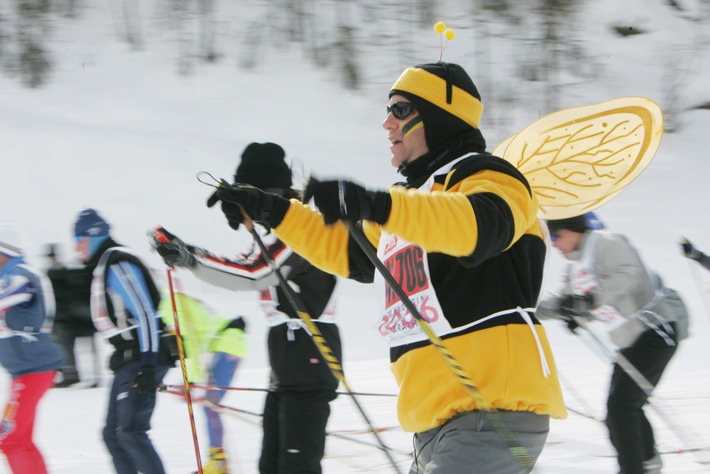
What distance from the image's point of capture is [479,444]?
2.34 metres

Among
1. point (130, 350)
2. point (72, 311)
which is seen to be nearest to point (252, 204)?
point (130, 350)

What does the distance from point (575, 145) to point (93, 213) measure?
2895 millimetres

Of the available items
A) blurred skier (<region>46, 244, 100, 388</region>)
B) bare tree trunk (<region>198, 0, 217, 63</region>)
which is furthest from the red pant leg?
bare tree trunk (<region>198, 0, 217, 63</region>)

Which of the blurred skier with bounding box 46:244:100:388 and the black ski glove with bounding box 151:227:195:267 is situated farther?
the blurred skier with bounding box 46:244:100:388

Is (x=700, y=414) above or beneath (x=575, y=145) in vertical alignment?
beneath

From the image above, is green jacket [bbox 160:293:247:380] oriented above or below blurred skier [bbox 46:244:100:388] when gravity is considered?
above

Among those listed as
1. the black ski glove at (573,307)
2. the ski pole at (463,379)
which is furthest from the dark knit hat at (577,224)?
the ski pole at (463,379)

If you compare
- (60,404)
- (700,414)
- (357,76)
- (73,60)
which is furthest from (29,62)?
(700,414)

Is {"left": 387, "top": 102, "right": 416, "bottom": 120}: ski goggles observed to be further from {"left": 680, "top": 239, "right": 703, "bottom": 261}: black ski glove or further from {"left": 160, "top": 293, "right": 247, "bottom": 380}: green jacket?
{"left": 680, "top": 239, "right": 703, "bottom": 261}: black ski glove

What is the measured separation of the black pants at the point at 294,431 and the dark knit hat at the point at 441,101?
1.69 meters

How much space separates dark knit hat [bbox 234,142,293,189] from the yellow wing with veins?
4.50 feet

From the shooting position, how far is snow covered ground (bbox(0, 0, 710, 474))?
6.08 metres

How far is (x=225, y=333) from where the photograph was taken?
5.15 meters

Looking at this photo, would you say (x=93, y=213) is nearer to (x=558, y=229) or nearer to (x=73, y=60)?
(x=558, y=229)
